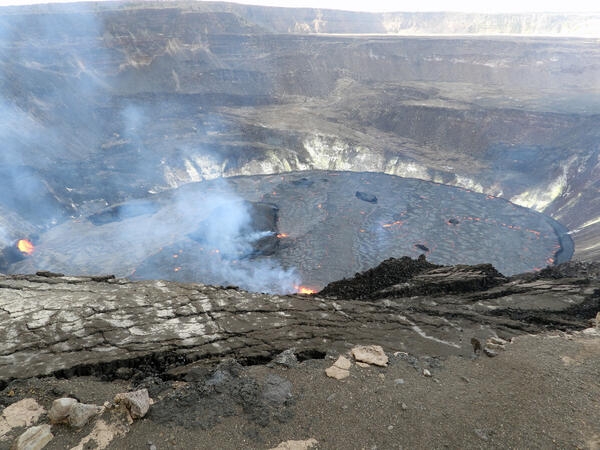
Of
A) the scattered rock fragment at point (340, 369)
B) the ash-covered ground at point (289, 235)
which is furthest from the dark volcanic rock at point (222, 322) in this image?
the ash-covered ground at point (289, 235)

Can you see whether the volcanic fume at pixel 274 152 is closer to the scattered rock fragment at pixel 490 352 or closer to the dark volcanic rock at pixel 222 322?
the dark volcanic rock at pixel 222 322

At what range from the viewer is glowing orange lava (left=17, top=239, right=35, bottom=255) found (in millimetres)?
19773

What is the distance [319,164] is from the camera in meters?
33.8

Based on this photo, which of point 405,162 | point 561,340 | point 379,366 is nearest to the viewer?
point 379,366

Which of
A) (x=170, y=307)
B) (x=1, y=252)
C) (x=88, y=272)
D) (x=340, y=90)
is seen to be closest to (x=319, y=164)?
(x=340, y=90)

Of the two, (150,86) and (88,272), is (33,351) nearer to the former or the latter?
(88,272)

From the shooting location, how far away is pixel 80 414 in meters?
4.29

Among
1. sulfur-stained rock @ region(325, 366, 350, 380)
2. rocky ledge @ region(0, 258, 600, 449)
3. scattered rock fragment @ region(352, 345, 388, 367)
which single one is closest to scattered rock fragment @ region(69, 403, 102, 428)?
rocky ledge @ region(0, 258, 600, 449)

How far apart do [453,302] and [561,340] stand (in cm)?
287

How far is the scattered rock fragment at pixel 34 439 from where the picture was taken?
3.92 meters

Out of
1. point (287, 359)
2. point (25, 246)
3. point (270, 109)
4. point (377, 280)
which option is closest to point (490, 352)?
point (287, 359)

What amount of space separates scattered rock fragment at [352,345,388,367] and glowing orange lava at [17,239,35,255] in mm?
21954

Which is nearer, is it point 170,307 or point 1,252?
point 170,307

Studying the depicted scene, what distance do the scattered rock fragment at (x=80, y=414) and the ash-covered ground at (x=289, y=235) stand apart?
1265cm
